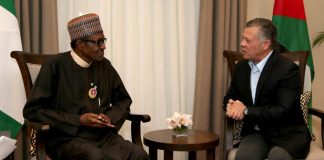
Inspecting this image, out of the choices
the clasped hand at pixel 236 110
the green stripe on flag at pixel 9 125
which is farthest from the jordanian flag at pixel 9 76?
the clasped hand at pixel 236 110

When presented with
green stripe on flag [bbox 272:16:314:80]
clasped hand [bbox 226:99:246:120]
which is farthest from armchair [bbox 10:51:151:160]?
green stripe on flag [bbox 272:16:314:80]

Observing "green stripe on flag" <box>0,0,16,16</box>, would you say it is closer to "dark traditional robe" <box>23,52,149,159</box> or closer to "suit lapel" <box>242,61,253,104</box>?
"dark traditional robe" <box>23,52,149,159</box>

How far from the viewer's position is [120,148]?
2.60 meters

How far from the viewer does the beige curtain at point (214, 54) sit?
155 inches

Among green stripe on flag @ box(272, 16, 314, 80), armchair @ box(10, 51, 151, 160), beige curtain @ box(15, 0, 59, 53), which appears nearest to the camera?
armchair @ box(10, 51, 151, 160)

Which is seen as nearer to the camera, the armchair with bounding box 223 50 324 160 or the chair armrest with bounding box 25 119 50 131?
the chair armrest with bounding box 25 119 50 131

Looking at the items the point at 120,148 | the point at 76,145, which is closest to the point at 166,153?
the point at 120,148

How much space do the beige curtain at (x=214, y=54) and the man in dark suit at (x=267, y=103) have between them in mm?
1006

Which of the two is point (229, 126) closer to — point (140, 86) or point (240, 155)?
point (240, 155)

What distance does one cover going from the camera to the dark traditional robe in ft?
8.23

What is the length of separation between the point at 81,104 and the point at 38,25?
3.06ft

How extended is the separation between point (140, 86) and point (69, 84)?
130cm

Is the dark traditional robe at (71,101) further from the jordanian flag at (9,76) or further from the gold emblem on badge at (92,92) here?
the jordanian flag at (9,76)

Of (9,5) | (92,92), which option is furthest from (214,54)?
(9,5)
